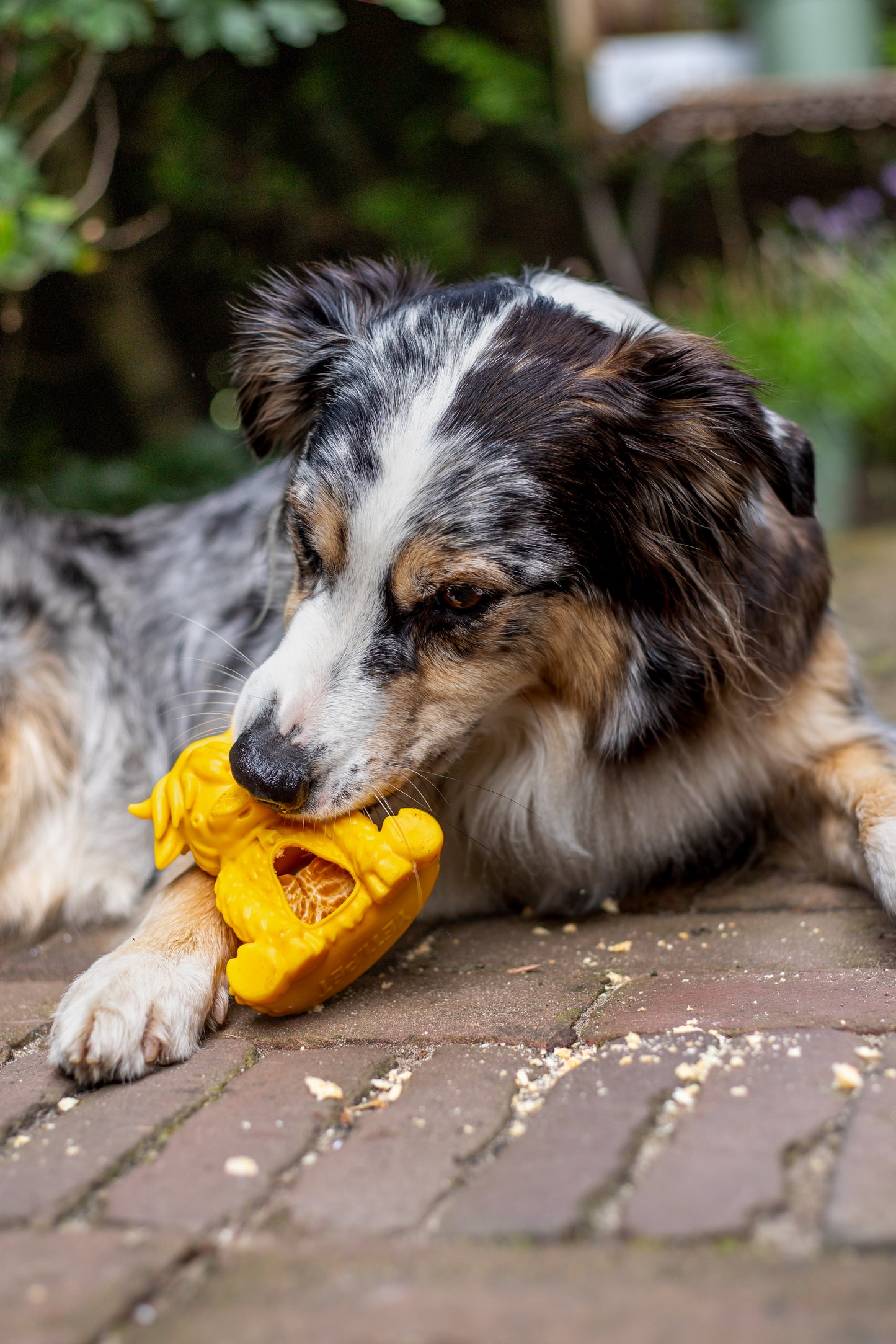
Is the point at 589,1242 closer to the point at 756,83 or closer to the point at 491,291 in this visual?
the point at 491,291

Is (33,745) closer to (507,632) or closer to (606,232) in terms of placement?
(507,632)

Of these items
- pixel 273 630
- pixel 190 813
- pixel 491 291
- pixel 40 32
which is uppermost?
pixel 40 32

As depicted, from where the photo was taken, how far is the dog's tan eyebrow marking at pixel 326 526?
2.28m

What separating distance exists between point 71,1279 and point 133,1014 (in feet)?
2.16

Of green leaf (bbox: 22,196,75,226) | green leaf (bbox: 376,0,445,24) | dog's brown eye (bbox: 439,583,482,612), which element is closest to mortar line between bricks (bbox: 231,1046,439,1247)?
dog's brown eye (bbox: 439,583,482,612)

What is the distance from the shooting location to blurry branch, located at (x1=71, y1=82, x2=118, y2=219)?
20.1 ft

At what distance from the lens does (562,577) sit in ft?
7.73

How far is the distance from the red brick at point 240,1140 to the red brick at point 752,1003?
436 mm

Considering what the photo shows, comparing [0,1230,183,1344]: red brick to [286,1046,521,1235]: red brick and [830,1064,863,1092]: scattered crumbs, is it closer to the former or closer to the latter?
[286,1046,521,1235]: red brick

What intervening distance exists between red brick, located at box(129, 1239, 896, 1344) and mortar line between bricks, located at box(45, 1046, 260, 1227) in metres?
0.27

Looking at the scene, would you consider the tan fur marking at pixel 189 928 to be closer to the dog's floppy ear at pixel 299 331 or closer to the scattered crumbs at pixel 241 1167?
the scattered crumbs at pixel 241 1167

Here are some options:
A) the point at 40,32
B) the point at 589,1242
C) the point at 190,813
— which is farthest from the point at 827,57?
the point at 589,1242

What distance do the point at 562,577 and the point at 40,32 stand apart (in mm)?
4262

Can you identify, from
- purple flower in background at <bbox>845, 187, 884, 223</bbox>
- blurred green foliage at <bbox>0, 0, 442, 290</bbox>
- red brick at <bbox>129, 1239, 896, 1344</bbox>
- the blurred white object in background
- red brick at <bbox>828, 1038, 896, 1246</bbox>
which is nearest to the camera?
red brick at <bbox>129, 1239, 896, 1344</bbox>
